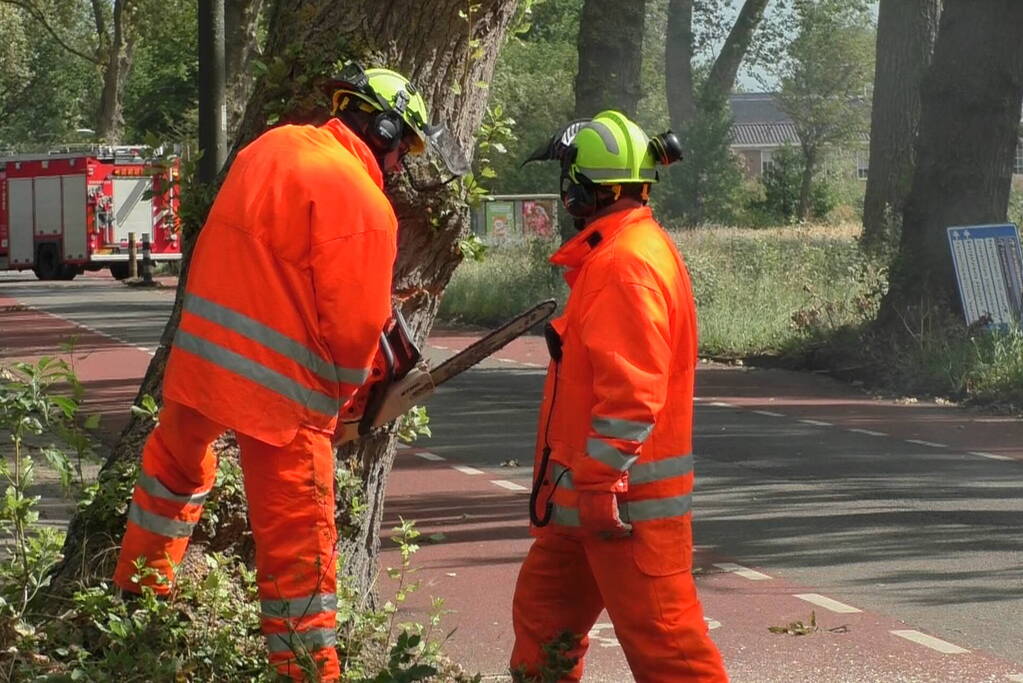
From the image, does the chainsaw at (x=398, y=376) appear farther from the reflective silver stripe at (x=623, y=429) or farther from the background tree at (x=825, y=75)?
the background tree at (x=825, y=75)

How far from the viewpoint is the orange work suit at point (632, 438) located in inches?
176

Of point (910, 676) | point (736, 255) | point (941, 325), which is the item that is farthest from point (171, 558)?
point (736, 255)

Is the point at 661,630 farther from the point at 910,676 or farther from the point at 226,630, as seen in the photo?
the point at 910,676

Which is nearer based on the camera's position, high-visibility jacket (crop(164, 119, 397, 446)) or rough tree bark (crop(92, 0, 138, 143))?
high-visibility jacket (crop(164, 119, 397, 446))

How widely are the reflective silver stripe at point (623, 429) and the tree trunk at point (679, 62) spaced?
173ft

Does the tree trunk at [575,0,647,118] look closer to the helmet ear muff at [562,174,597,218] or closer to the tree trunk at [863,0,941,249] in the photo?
the tree trunk at [863,0,941,249]

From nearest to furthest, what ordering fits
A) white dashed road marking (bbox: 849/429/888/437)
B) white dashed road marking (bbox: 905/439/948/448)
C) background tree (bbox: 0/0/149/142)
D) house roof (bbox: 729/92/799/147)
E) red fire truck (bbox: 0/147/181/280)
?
white dashed road marking (bbox: 905/439/948/448)
white dashed road marking (bbox: 849/429/888/437)
red fire truck (bbox: 0/147/181/280)
background tree (bbox: 0/0/149/142)
house roof (bbox: 729/92/799/147)

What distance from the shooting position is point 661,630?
452 centimetres

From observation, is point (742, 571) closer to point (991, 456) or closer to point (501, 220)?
point (991, 456)

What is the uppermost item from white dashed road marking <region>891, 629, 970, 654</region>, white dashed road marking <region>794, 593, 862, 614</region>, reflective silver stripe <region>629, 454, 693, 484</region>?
reflective silver stripe <region>629, 454, 693, 484</region>

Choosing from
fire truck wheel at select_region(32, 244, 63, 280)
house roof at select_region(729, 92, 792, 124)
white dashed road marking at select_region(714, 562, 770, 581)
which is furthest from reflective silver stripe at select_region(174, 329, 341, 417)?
house roof at select_region(729, 92, 792, 124)

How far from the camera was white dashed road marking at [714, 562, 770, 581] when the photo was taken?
26.7ft

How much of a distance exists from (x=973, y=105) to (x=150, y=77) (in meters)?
44.6

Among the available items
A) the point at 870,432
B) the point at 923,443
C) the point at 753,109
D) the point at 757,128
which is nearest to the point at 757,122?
the point at 757,128
